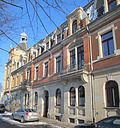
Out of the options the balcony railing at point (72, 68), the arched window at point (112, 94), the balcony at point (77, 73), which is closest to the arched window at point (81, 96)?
the balcony at point (77, 73)

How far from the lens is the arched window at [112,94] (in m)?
13.3

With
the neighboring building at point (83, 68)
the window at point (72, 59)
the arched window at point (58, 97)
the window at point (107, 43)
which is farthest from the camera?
the arched window at point (58, 97)

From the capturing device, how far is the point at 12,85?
37750mm

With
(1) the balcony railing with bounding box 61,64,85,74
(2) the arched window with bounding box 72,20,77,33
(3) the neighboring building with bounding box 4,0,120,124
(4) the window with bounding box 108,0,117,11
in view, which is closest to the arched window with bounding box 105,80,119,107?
(3) the neighboring building with bounding box 4,0,120,124

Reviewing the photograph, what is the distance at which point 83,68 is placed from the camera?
647 inches

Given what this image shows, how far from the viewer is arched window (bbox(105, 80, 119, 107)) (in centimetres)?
1333

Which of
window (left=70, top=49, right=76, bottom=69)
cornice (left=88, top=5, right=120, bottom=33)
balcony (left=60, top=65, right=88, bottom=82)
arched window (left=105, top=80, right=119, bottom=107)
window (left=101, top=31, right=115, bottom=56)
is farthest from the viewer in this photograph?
window (left=70, top=49, right=76, bottom=69)

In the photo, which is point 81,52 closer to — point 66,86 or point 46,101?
point 66,86

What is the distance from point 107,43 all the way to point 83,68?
3160mm

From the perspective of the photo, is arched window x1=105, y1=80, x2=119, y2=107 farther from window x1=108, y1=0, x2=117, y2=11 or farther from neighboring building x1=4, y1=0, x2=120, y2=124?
window x1=108, y1=0, x2=117, y2=11

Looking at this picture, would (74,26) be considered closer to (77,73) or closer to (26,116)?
(77,73)

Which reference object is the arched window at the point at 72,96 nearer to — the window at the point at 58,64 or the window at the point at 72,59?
the window at the point at 72,59

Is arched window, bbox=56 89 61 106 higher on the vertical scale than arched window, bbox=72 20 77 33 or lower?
lower

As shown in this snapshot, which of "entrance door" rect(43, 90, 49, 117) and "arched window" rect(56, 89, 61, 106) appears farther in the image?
"entrance door" rect(43, 90, 49, 117)
